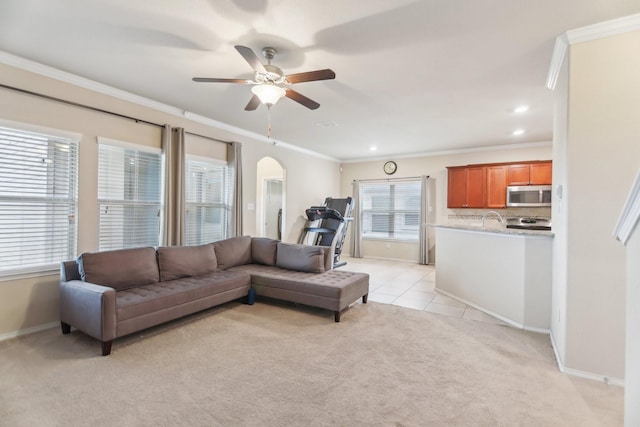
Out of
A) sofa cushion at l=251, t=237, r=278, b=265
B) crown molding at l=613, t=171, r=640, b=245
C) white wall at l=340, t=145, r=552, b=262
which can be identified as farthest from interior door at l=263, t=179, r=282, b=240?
crown molding at l=613, t=171, r=640, b=245

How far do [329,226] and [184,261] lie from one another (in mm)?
3659

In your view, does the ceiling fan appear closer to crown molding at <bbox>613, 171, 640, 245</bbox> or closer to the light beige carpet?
crown molding at <bbox>613, 171, 640, 245</bbox>

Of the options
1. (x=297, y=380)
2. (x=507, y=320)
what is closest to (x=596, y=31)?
(x=507, y=320)

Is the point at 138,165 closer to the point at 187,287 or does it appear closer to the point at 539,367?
the point at 187,287

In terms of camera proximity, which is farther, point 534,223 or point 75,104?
point 534,223

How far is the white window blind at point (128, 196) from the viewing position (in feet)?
12.0

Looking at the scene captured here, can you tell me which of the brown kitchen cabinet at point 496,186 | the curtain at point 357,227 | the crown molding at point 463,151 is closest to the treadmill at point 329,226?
the curtain at point 357,227

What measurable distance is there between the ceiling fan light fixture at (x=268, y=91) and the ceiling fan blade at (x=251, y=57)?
0.17 metres

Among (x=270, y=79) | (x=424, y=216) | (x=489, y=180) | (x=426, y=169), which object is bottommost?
(x=424, y=216)

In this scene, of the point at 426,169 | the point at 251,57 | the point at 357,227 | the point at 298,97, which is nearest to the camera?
the point at 251,57

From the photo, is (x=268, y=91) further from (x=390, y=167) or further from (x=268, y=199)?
(x=268, y=199)

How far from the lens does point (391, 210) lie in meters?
7.86

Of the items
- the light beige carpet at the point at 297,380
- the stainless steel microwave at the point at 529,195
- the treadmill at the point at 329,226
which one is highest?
the stainless steel microwave at the point at 529,195

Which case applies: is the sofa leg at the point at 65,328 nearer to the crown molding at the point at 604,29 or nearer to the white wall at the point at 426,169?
the crown molding at the point at 604,29
